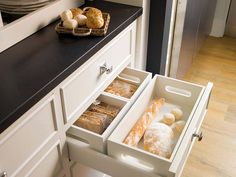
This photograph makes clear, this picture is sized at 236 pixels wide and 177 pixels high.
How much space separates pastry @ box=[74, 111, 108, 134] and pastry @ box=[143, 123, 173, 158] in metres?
0.17

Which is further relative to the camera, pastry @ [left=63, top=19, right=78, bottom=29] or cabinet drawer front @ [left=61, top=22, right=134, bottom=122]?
pastry @ [left=63, top=19, right=78, bottom=29]

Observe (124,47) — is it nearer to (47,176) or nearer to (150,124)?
(150,124)

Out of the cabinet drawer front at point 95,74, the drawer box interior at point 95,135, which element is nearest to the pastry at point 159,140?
the drawer box interior at point 95,135

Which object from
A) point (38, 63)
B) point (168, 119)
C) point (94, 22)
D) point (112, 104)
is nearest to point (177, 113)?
point (168, 119)

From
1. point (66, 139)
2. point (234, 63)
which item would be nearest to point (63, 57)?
point (66, 139)

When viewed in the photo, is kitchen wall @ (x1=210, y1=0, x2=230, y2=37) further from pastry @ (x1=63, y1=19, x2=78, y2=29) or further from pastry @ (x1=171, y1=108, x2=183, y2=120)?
pastry @ (x1=63, y1=19, x2=78, y2=29)

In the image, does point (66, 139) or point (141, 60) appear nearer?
point (66, 139)

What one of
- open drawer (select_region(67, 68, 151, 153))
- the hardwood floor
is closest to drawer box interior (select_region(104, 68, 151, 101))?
open drawer (select_region(67, 68, 151, 153))

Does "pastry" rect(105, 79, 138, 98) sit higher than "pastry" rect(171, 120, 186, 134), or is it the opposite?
"pastry" rect(105, 79, 138, 98)

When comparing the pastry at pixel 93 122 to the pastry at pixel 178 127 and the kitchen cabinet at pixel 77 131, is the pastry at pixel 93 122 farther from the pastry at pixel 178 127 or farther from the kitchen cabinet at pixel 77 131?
the pastry at pixel 178 127

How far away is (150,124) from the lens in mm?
1339

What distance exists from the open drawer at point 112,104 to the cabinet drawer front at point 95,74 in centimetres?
6

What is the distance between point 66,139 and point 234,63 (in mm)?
1914

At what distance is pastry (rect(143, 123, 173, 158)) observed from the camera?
3.85 ft
